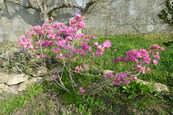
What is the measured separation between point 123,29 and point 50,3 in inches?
175

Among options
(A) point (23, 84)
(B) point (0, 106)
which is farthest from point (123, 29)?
(B) point (0, 106)

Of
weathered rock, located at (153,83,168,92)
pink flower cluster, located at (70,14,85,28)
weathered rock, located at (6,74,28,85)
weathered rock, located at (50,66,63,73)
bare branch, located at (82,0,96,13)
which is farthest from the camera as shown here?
bare branch, located at (82,0,96,13)

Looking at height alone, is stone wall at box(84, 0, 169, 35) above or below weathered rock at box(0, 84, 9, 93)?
above

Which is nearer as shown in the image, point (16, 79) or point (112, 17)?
point (16, 79)

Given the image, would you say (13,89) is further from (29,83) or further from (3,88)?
(29,83)

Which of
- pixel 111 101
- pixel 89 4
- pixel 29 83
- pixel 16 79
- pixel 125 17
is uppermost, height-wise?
pixel 89 4

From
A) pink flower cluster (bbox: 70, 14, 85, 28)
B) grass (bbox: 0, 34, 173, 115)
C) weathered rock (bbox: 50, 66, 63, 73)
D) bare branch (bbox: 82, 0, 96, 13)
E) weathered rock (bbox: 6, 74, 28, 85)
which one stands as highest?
bare branch (bbox: 82, 0, 96, 13)

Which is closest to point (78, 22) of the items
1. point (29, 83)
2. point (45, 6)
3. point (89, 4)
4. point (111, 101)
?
point (111, 101)

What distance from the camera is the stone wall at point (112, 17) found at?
235 inches

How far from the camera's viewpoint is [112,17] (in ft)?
21.6

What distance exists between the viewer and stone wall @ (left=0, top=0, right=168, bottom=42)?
5961 mm

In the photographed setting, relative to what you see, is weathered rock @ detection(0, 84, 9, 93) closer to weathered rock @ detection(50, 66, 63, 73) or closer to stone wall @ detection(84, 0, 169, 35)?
weathered rock @ detection(50, 66, 63, 73)

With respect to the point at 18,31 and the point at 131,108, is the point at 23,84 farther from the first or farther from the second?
the point at 18,31

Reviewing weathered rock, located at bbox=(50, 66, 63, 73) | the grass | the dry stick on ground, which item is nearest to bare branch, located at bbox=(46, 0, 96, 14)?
the dry stick on ground
